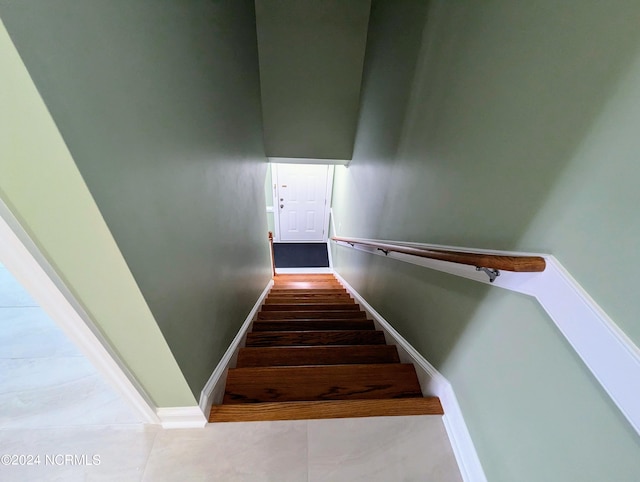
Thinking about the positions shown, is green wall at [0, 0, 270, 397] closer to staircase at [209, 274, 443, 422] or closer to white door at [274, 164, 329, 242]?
staircase at [209, 274, 443, 422]

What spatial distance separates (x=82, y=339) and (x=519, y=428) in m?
1.29

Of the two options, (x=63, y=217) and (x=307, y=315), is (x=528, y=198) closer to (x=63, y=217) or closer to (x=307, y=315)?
(x=63, y=217)

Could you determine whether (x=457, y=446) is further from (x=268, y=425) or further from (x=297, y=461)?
(x=268, y=425)

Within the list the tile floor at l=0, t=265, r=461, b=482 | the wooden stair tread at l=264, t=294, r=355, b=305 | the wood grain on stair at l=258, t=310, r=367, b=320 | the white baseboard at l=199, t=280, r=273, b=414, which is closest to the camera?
the tile floor at l=0, t=265, r=461, b=482

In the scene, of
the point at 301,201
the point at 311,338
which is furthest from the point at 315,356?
the point at 301,201

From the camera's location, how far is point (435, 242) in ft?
3.42

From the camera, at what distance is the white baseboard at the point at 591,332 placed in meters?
0.42

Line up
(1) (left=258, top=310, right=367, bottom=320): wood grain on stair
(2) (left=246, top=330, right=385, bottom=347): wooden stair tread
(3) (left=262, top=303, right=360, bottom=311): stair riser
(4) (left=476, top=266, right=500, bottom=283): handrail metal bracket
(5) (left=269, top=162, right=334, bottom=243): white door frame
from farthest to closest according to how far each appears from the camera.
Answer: (5) (left=269, top=162, right=334, bottom=243): white door frame < (3) (left=262, top=303, right=360, bottom=311): stair riser < (1) (left=258, top=310, right=367, bottom=320): wood grain on stair < (2) (left=246, top=330, right=385, bottom=347): wooden stair tread < (4) (left=476, top=266, right=500, bottom=283): handrail metal bracket

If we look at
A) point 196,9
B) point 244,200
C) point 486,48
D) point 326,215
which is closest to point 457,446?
point 486,48

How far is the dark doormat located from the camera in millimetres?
5025

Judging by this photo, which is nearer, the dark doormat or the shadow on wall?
the shadow on wall

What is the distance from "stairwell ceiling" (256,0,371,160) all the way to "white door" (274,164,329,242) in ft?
4.98

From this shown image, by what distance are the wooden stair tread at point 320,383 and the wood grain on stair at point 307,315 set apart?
0.89 m

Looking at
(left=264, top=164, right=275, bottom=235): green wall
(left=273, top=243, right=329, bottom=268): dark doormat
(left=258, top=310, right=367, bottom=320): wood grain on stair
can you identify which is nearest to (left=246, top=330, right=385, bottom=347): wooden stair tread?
(left=258, top=310, right=367, bottom=320): wood grain on stair
